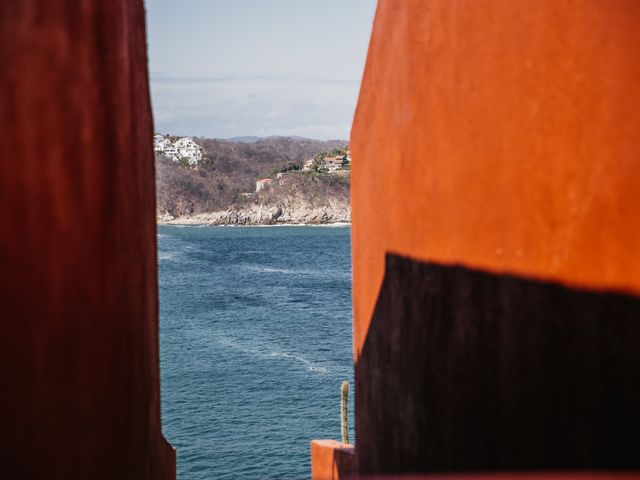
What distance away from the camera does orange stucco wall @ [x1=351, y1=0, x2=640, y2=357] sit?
133 inches

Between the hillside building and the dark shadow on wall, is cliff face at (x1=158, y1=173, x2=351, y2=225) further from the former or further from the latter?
the dark shadow on wall

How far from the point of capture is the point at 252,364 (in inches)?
1427

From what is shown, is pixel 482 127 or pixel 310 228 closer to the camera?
pixel 482 127

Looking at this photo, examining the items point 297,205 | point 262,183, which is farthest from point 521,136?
point 262,183

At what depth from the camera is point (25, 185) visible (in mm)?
3061

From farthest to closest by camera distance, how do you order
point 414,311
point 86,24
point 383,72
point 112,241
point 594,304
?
point 383,72 < point 414,311 < point 112,241 < point 86,24 < point 594,304

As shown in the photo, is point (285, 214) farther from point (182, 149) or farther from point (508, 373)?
point (508, 373)

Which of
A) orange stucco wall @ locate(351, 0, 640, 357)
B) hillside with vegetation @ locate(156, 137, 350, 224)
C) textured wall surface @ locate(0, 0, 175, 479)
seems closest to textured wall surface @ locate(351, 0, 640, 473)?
orange stucco wall @ locate(351, 0, 640, 357)

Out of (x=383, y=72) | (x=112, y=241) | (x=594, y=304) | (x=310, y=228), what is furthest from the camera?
(x=310, y=228)

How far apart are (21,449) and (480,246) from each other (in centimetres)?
243

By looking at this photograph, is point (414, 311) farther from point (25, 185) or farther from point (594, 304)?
point (25, 185)

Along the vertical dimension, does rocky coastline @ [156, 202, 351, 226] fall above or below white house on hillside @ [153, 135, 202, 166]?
below

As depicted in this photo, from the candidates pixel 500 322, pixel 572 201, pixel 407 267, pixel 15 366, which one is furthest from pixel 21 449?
pixel 407 267

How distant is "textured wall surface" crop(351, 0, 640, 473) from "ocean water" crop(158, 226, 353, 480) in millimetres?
18578
